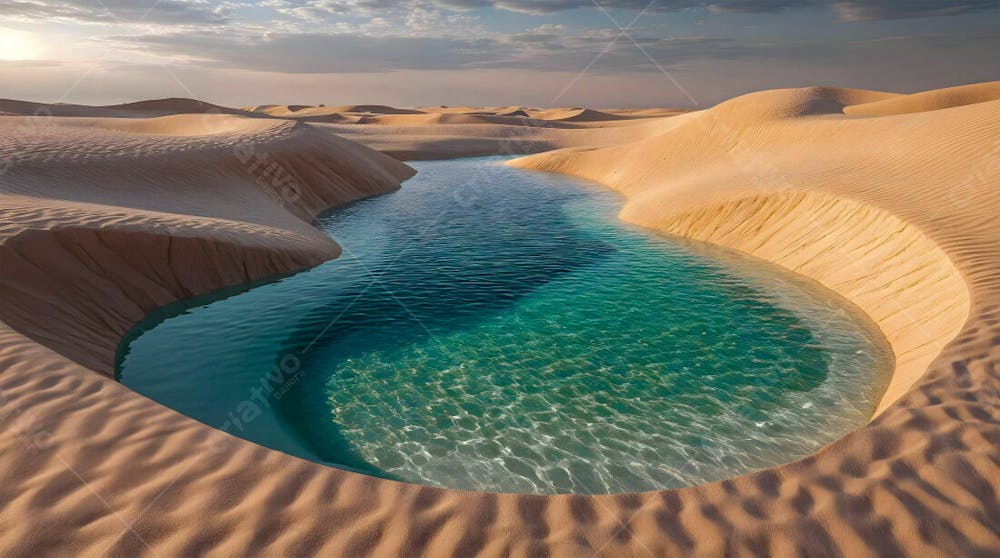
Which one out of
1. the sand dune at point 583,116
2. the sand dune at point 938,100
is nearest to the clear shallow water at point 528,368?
the sand dune at point 938,100

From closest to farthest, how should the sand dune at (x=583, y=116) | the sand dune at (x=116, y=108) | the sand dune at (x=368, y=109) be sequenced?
the sand dune at (x=116, y=108) → the sand dune at (x=583, y=116) → the sand dune at (x=368, y=109)

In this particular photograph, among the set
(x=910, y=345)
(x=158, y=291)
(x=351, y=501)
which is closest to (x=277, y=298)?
(x=158, y=291)

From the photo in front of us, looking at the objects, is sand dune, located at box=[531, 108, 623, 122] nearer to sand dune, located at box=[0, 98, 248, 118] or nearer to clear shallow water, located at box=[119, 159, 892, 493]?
sand dune, located at box=[0, 98, 248, 118]

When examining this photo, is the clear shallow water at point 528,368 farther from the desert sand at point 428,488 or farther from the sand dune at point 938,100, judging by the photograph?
the sand dune at point 938,100

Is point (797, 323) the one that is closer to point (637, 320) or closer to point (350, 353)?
point (637, 320)

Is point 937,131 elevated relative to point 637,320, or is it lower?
elevated
